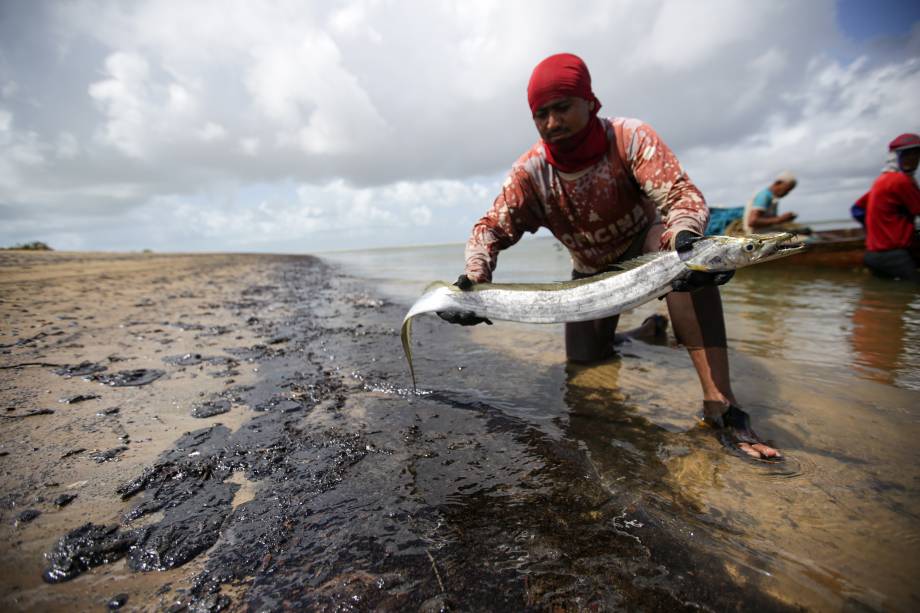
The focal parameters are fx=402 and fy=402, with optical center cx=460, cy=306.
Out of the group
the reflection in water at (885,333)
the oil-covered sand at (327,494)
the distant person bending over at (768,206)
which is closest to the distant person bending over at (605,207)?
the oil-covered sand at (327,494)

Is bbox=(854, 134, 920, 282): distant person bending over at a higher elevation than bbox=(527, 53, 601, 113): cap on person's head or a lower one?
lower

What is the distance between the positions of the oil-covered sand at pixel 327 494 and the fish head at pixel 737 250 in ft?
3.96

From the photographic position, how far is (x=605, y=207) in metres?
3.49

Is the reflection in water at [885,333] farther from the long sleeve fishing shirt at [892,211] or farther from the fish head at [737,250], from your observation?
the fish head at [737,250]

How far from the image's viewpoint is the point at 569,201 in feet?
11.8

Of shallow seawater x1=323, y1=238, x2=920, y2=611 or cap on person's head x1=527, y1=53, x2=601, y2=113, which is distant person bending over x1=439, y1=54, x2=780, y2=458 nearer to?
cap on person's head x1=527, y1=53, x2=601, y2=113

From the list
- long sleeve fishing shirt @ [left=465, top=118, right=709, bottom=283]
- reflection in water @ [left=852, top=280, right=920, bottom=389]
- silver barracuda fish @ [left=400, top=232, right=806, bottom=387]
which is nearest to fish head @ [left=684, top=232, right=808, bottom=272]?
silver barracuda fish @ [left=400, top=232, right=806, bottom=387]

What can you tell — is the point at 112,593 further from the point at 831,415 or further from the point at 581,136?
the point at 831,415

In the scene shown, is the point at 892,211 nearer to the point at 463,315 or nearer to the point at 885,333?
the point at 885,333

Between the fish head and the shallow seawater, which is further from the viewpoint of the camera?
the fish head

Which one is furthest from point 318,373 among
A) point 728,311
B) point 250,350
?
point 728,311

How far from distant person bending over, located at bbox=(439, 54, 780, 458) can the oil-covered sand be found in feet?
2.32

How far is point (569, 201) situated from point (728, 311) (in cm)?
534

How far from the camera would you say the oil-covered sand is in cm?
153
